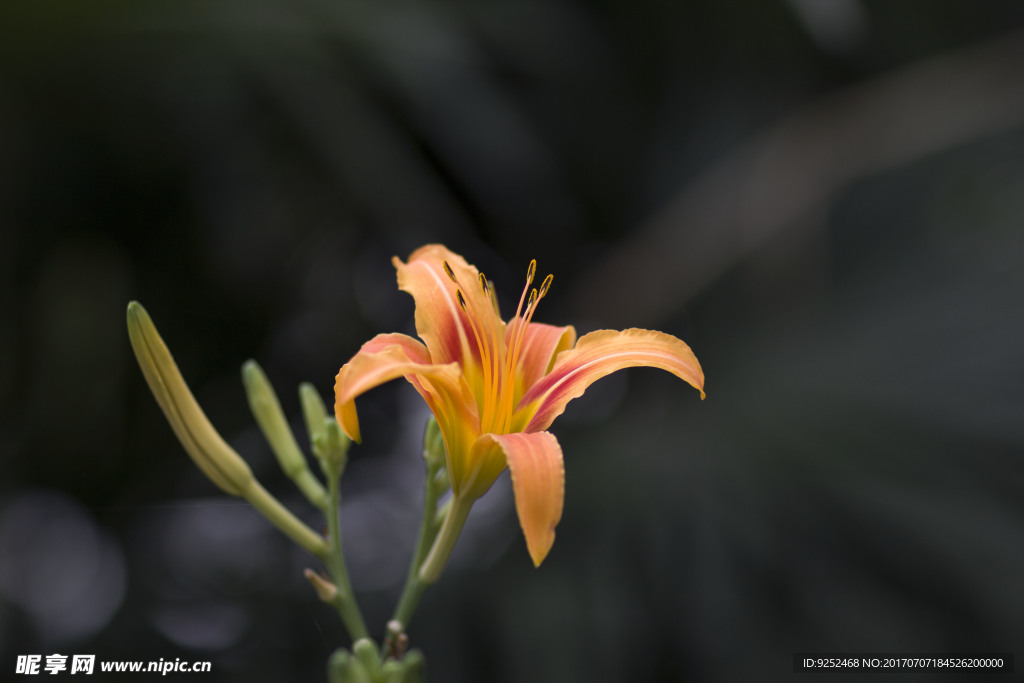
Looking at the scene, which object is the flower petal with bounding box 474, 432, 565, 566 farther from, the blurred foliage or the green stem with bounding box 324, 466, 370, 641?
the blurred foliage

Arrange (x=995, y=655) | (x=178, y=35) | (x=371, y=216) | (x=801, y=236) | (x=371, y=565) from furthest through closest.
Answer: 1. (x=801, y=236)
2. (x=371, y=216)
3. (x=371, y=565)
4. (x=178, y=35)
5. (x=995, y=655)

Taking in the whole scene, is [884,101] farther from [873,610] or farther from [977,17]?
[873,610]

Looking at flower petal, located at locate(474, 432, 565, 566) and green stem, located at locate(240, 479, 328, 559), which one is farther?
green stem, located at locate(240, 479, 328, 559)

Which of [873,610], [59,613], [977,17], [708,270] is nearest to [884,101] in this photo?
[977,17]

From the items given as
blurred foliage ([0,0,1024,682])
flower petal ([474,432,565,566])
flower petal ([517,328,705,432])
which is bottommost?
flower petal ([474,432,565,566])

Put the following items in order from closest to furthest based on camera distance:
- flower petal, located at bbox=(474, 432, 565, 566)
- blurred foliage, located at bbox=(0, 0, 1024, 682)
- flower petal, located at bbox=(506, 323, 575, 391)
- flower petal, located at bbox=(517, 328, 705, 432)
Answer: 1. flower petal, located at bbox=(474, 432, 565, 566)
2. flower petal, located at bbox=(517, 328, 705, 432)
3. flower petal, located at bbox=(506, 323, 575, 391)
4. blurred foliage, located at bbox=(0, 0, 1024, 682)

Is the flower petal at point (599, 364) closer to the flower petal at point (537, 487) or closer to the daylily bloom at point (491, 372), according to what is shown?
the daylily bloom at point (491, 372)

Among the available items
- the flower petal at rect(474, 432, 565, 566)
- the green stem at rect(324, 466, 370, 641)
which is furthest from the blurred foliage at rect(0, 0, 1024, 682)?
the flower petal at rect(474, 432, 565, 566)

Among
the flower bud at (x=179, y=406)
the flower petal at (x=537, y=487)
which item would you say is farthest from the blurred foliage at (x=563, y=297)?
the flower petal at (x=537, y=487)
